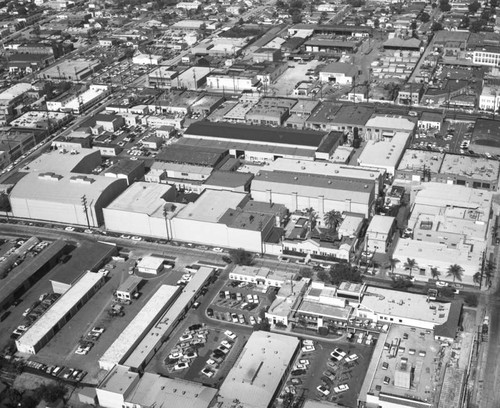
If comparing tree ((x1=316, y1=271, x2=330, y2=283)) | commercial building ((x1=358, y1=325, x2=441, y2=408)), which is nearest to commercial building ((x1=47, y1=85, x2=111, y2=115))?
tree ((x1=316, y1=271, x2=330, y2=283))

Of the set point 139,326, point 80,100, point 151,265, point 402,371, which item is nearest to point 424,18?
point 80,100

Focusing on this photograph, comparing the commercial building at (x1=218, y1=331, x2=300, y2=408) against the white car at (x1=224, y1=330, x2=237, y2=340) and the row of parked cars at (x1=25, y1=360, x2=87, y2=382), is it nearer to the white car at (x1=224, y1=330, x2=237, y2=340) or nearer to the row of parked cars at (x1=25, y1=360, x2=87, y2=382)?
the white car at (x1=224, y1=330, x2=237, y2=340)

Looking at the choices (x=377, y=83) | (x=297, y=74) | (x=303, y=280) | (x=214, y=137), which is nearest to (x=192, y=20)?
(x=297, y=74)

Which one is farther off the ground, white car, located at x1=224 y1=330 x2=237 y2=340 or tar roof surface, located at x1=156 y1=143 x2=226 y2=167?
tar roof surface, located at x1=156 y1=143 x2=226 y2=167

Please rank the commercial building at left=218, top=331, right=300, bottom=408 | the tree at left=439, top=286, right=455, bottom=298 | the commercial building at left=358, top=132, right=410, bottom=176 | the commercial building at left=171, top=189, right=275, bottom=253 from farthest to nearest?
the commercial building at left=358, top=132, right=410, bottom=176, the commercial building at left=171, top=189, right=275, bottom=253, the tree at left=439, top=286, right=455, bottom=298, the commercial building at left=218, top=331, right=300, bottom=408

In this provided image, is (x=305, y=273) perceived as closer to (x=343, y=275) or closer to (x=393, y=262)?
(x=343, y=275)
